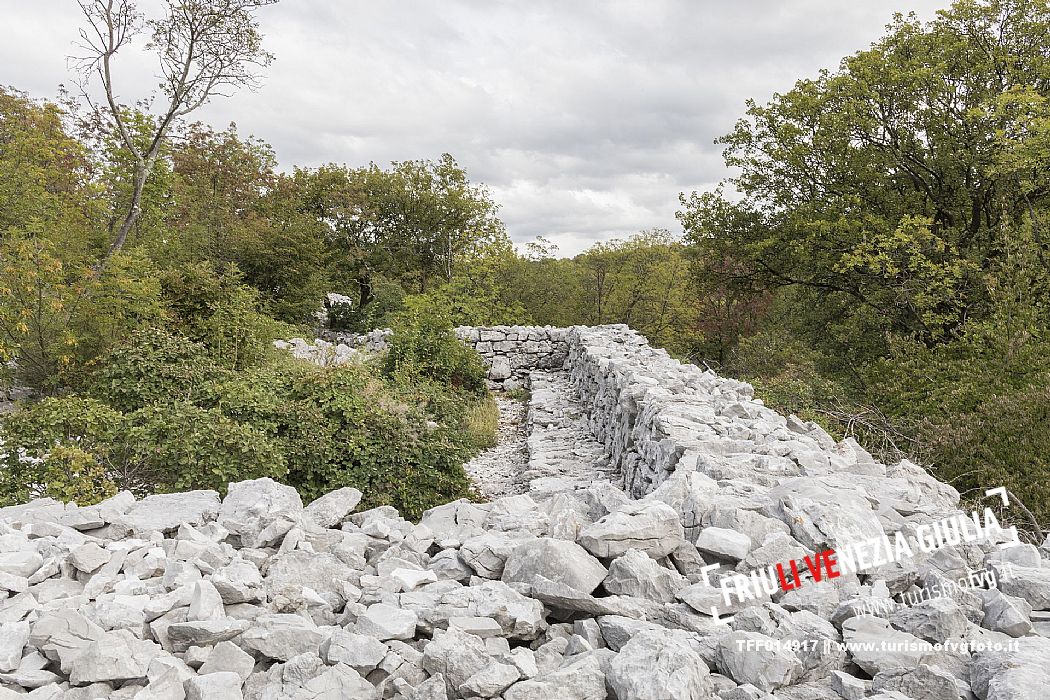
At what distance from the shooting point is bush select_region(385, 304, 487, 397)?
424 inches

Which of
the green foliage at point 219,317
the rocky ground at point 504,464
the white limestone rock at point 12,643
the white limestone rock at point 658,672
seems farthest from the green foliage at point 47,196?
the white limestone rock at point 658,672

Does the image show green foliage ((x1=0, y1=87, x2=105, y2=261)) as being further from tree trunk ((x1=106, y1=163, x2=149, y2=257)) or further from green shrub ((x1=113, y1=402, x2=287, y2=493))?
green shrub ((x1=113, y1=402, x2=287, y2=493))

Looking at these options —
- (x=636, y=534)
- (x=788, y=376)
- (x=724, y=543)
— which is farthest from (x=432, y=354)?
(x=724, y=543)

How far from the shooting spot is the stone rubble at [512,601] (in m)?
1.92

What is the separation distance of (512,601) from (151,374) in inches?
223

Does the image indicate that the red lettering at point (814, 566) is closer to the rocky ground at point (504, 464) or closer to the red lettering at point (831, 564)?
the red lettering at point (831, 564)

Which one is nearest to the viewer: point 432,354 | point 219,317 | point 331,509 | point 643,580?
point 643,580

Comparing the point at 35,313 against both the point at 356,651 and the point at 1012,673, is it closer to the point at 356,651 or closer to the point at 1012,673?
the point at 356,651

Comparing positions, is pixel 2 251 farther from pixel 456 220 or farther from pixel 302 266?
pixel 456 220

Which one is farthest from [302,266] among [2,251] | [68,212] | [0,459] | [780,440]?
[780,440]

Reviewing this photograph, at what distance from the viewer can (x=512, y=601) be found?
7.84 ft

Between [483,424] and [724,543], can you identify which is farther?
[483,424]

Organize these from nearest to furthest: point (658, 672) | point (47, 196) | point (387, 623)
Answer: point (658, 672) → point (387, 623) → point (47, 196)

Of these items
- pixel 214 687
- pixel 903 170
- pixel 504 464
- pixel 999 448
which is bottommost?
pixel 504 464
